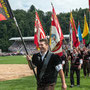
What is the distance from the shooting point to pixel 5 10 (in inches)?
200

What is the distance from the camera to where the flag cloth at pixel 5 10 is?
4992 millimetres

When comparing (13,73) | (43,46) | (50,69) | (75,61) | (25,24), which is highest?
(43,46)

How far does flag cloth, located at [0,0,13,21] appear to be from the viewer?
4992mm

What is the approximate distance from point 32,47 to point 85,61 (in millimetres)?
67913

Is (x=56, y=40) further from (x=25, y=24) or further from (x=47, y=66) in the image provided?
(x=25, y=24)

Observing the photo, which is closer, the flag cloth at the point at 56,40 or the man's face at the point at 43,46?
the man's face at the point at 43,46

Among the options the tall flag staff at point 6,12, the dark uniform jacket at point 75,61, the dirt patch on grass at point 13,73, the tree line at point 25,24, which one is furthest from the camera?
the tree line at point 25,24

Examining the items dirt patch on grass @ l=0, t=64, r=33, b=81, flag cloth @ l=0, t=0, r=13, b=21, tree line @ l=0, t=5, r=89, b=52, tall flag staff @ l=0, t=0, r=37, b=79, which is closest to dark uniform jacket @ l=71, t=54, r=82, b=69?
tall flag staff @ l=0, t=0, r=37, b=79

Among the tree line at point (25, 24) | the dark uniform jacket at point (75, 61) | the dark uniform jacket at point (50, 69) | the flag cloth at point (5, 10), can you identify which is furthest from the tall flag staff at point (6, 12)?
the tree line at point (25, 24)

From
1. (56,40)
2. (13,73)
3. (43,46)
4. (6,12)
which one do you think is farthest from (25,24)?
(43,46)

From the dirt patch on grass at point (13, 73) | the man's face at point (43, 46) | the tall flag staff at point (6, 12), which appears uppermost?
the tall flag staff at point (6, 12)

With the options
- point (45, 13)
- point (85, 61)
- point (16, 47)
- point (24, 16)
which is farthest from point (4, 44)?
point (85, 61)

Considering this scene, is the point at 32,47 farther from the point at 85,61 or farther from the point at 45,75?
the point at 45,75

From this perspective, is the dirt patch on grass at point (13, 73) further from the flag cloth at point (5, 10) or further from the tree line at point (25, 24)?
the tree line at point (25, 24)
